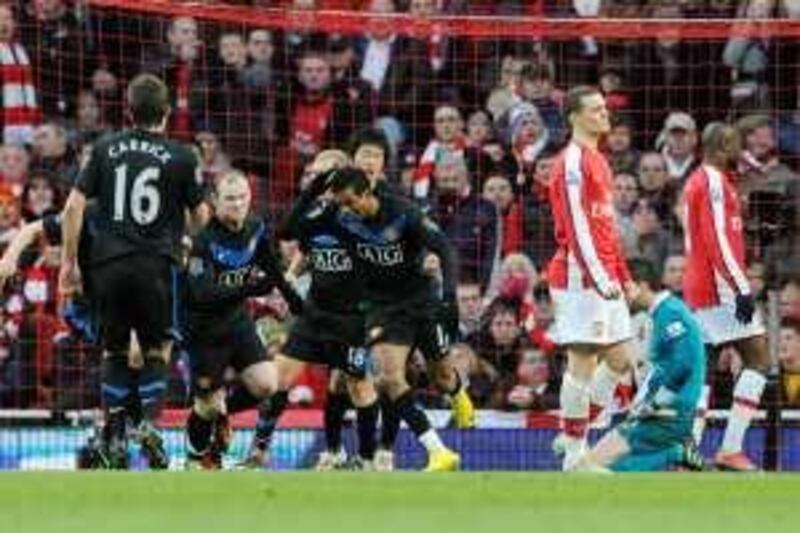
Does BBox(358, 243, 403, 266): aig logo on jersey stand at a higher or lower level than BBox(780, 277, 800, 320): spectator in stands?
higher

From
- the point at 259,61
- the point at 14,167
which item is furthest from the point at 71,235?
the point at 259,61

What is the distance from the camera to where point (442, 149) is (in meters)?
16.7

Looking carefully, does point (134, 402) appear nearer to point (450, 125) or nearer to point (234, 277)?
point (234, 277)

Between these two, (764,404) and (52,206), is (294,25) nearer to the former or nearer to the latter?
(52,206)

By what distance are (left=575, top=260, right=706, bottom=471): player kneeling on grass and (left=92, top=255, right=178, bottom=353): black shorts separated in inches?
94.7

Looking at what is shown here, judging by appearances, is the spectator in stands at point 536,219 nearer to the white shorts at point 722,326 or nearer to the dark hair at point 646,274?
the white shorts at point 722,326

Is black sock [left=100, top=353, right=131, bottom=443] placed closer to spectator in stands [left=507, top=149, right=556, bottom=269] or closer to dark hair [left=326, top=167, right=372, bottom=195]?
dark hair [left=326, top=167, right=372, bottom=195]

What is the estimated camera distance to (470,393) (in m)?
15.5

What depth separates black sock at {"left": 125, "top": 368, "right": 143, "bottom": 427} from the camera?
11.8m

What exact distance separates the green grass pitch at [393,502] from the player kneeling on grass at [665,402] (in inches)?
74.5

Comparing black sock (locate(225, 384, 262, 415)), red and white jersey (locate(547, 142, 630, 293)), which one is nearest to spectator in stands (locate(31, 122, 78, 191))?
black sock (locate(225, 384, 262, 415))

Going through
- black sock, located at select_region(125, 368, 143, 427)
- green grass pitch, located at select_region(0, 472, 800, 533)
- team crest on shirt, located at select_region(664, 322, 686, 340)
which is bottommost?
green grass pitch, located at select_region(0, 472, 800, 533)

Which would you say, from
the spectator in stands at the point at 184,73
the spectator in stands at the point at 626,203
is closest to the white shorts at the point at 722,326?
the spectator in stands at the point at 626,203

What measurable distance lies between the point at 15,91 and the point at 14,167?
Answer: 0.70m
